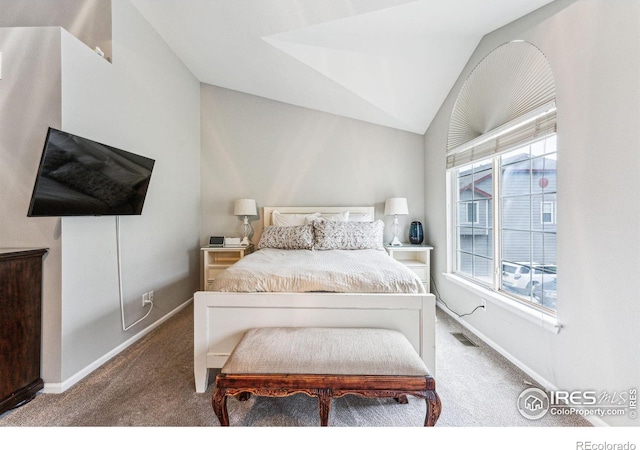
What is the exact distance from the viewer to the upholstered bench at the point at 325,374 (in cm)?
130

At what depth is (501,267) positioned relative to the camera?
2400 mm

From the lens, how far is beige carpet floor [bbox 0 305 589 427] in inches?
59.5

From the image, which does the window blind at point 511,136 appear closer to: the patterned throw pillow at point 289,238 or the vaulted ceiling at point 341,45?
the vaulted ceiling at point 341,45

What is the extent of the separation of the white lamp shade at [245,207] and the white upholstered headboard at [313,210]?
22 cm

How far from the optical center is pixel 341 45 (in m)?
2.56

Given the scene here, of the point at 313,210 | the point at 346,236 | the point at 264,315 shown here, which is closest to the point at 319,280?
the point at 264,315

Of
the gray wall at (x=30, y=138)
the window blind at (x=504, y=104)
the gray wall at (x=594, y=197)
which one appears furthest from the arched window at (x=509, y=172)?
the gray wall at (x=30, y=138)

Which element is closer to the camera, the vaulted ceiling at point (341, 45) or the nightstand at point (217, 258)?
the vaulted ceiling at point (341, 45)

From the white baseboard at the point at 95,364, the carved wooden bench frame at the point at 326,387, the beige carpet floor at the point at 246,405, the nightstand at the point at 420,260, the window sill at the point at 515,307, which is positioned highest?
the nightstand at the point at 420,260

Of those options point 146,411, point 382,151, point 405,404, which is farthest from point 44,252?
point 382,151

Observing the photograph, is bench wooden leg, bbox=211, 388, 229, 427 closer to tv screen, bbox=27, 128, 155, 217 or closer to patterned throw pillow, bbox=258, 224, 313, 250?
tv screen, bbox=27, 128, 155, 217

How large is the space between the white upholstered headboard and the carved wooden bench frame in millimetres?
2652

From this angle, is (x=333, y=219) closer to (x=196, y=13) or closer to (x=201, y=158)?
(x=201, y=158)

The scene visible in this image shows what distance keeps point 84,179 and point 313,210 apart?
2.50m
